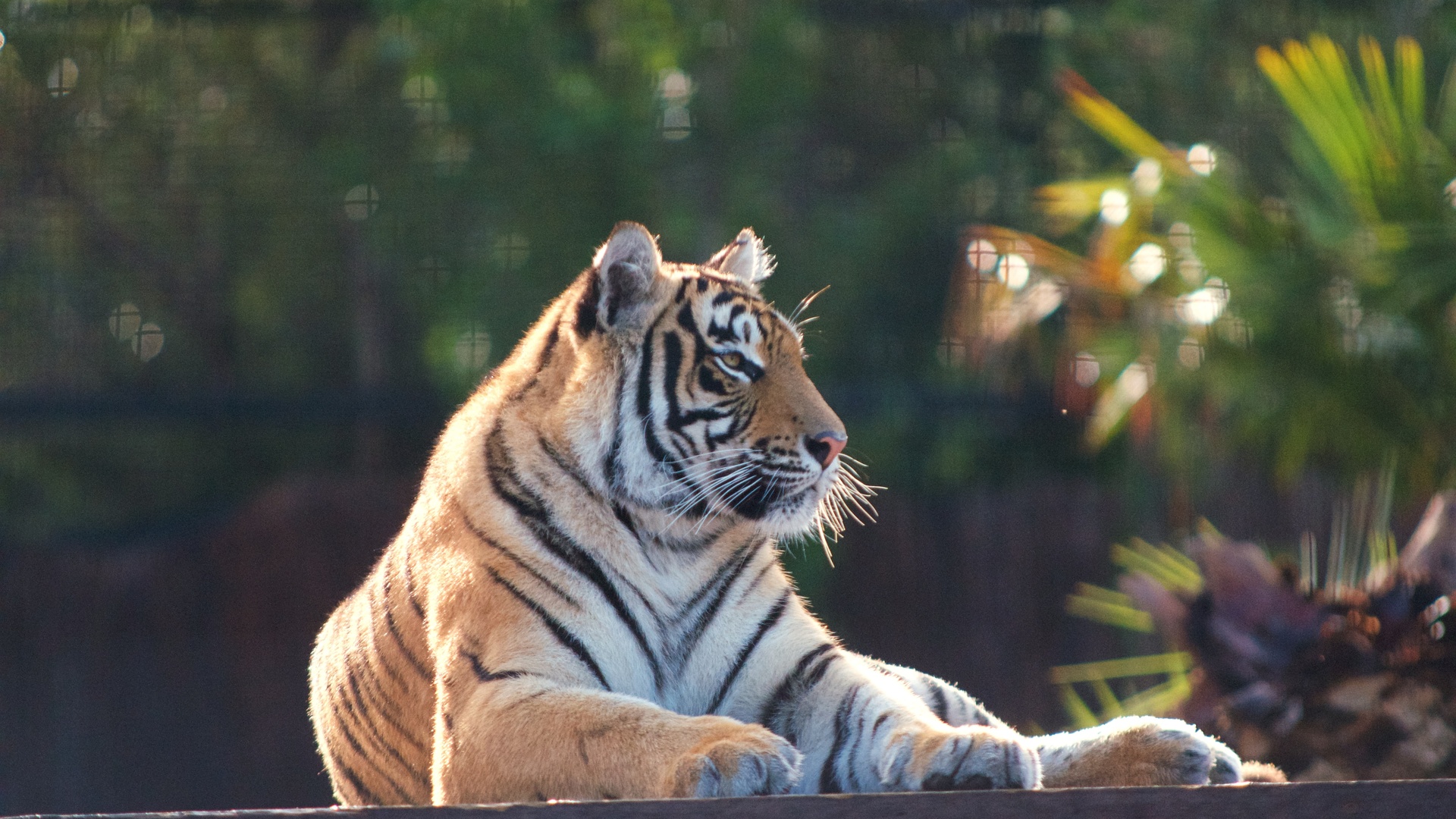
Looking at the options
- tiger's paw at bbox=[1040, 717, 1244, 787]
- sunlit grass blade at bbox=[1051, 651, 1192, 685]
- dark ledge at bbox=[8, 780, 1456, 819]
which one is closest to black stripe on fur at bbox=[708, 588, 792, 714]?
tiger's paw at bbox=[1040, 717, 1244, 787]

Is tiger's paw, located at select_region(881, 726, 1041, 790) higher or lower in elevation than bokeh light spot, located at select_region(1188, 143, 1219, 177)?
lower

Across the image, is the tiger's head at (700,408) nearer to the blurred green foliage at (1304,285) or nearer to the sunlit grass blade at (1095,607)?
the blurred green foliage at (1304,285)

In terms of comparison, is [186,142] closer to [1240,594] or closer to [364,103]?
[364,103]

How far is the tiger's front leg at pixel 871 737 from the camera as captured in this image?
132cm

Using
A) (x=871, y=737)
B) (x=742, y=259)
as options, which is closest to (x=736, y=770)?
(x=871, y=737)

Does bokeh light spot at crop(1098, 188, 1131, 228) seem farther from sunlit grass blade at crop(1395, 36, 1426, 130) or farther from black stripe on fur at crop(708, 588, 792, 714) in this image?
black stripe on fur at crop(708, 588, 792, 714)

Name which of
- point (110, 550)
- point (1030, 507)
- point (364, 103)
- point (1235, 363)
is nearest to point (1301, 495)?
point (1030, 507)

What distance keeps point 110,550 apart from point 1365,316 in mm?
4158

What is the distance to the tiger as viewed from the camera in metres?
1.45

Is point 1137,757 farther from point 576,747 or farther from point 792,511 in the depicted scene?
point 576,747

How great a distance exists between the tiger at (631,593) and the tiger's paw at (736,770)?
0.08 meters

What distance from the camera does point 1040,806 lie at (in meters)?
1.16

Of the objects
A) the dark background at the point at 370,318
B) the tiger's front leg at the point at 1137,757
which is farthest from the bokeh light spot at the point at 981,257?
the tiger's front leg at the point at 1137,757

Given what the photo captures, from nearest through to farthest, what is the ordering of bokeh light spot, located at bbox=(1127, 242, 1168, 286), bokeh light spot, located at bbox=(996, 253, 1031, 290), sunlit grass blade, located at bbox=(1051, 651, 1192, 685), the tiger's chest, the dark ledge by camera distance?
the dark ledge
the tiger's chest
bokeh light spot, located at bbox=(1127, 242, 1168, 286)
bokeh light spot, located at bbox=(996, 253, 1031, 290)
sunlit grass blade, located at bbox=(1051, 651, 1192, 685)
